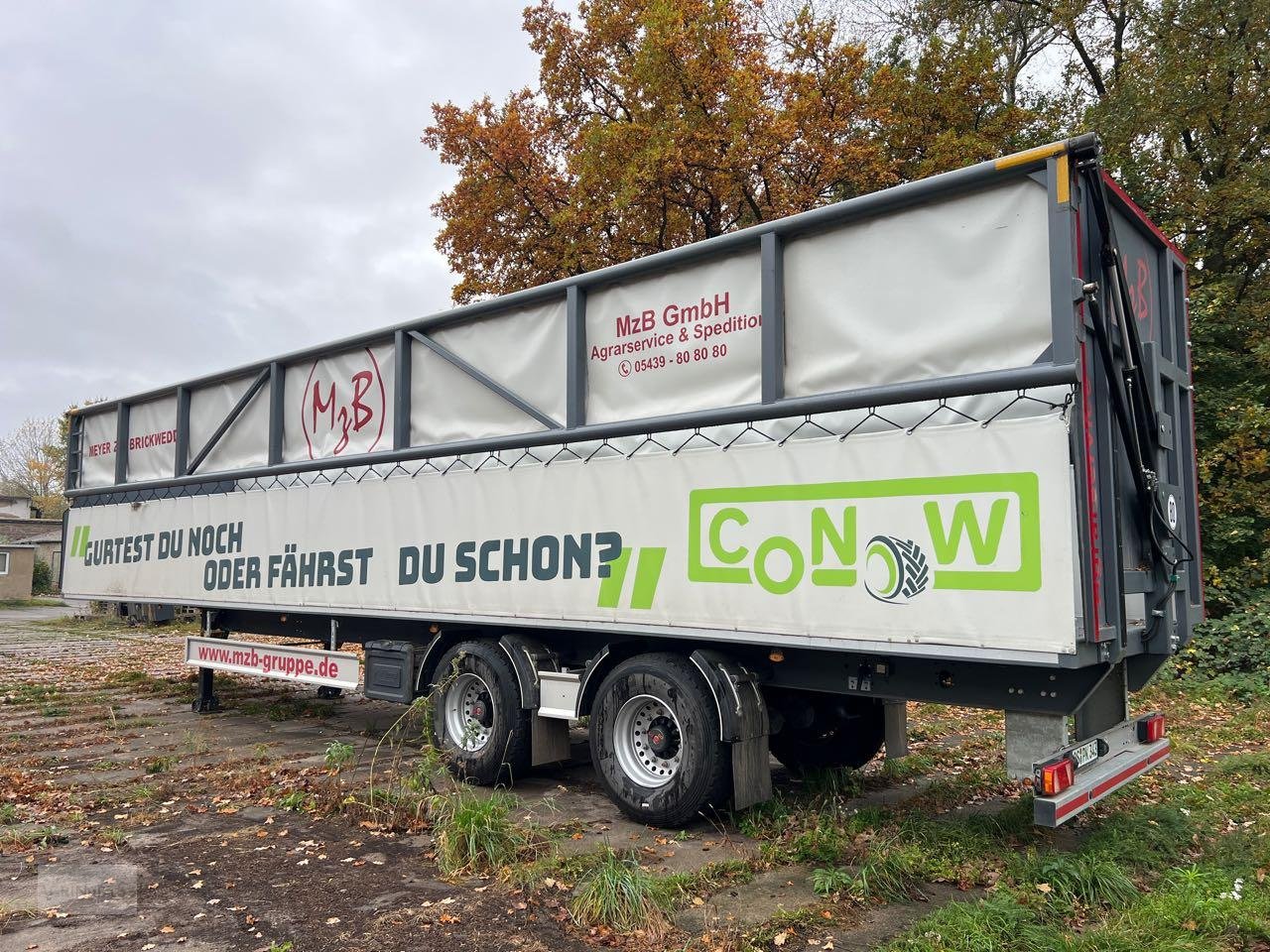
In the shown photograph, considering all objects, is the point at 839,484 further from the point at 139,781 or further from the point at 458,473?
the point at 139,781

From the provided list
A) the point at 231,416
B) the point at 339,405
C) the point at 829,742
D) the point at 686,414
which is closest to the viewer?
the point at 686,414

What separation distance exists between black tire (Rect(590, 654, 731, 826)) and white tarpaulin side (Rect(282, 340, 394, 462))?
327 centimetres

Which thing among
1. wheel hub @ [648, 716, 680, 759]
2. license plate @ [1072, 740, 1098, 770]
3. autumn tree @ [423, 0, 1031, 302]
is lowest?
wheel hub @ [648, 716, 680, 759]

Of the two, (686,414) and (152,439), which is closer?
(686,414)

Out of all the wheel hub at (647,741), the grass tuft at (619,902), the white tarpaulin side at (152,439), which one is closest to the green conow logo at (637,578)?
the wheel hub at (647,741)

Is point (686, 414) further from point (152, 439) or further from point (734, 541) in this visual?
point (152, 439)

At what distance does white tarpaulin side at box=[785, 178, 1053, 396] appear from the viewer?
473 cm

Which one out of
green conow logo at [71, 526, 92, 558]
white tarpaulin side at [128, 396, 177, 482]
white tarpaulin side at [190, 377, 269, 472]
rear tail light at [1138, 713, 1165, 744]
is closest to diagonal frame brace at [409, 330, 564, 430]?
white tarpaulin side at [190, 377, 269, 472]

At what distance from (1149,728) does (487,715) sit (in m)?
4.51

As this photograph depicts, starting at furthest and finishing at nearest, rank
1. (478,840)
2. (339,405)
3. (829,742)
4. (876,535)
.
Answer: (339,405) → (829,742) → (478,840) → (876,535)

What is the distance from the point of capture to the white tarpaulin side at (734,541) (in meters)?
4.55

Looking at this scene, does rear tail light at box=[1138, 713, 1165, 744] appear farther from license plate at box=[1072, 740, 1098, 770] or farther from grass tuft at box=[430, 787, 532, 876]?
grass tuft at box=[430, 787, 532, 876]

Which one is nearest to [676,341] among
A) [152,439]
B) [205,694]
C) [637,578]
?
[637,578]

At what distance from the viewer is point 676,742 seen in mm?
6062
